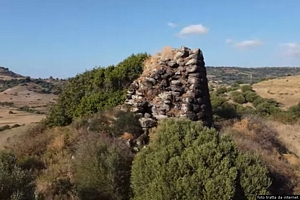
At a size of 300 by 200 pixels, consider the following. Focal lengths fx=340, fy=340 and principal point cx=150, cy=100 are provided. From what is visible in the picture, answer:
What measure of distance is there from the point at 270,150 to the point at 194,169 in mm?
7783

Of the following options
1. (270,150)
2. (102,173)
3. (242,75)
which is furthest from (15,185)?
(242,75)

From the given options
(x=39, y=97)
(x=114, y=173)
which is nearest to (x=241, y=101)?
(x=114, y=173)

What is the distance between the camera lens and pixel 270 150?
14.7 m

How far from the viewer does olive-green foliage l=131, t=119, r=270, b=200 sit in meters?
7.82

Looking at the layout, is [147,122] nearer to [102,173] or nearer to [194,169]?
[102,173]

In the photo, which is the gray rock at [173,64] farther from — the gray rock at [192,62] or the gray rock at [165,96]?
the gray rock at [165,96]

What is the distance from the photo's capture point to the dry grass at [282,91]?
45581 mm

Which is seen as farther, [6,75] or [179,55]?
[6,75]

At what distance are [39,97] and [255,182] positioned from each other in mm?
103959

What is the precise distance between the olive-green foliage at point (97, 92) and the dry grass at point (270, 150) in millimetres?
4897

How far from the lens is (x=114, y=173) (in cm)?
874

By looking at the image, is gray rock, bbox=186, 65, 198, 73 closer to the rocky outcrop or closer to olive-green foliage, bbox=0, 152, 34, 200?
the rocky outcrop

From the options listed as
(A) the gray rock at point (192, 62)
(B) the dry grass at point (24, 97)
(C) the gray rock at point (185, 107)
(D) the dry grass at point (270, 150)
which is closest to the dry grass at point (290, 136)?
(D) the dry grass at point (270, 150)

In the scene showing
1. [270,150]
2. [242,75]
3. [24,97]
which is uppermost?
[270,150]
